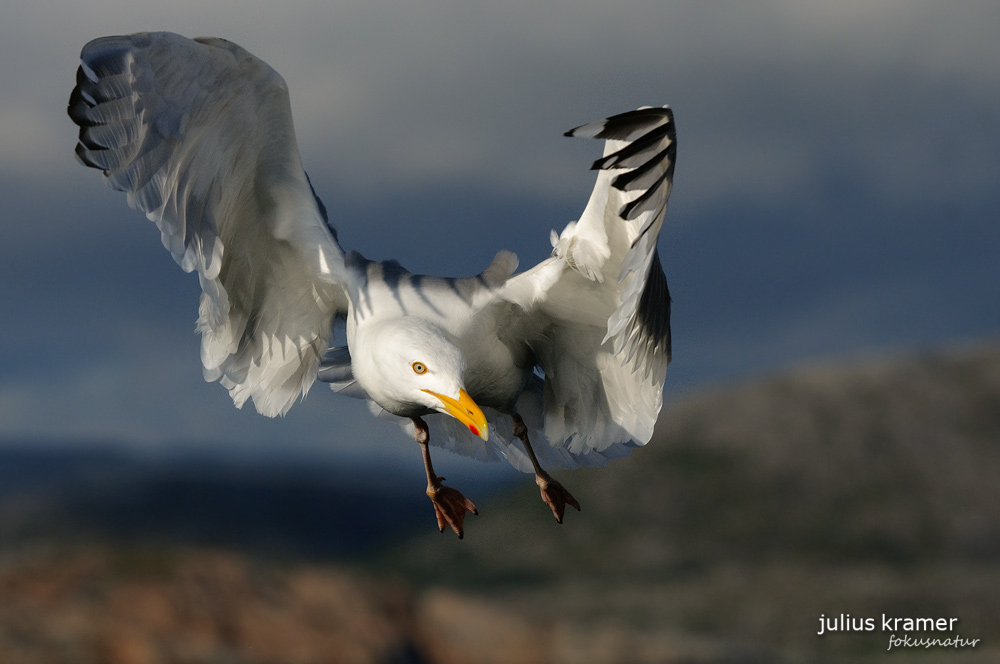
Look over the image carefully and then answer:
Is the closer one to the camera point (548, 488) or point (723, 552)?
point (548, 488)

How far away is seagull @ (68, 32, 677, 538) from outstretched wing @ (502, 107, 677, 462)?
0.01 meters

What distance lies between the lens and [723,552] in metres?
51.9

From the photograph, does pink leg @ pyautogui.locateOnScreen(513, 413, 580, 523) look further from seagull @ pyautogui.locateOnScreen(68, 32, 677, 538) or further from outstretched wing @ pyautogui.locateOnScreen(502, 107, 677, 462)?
outstretched wing @ pyautogui.locateOnScreen(502, 107, 677, 462)

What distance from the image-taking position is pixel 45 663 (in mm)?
19656

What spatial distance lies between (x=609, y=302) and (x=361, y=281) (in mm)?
1919

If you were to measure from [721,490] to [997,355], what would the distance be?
19634 mm

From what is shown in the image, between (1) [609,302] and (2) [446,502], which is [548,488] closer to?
(2) [446,502]

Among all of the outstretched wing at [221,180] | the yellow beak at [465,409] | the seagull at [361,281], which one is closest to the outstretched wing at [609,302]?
the seagull at [361,281]

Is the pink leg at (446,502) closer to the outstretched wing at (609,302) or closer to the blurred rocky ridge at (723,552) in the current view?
the outstretched wing at (609,302)

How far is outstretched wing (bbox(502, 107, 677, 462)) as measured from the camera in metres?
6.81

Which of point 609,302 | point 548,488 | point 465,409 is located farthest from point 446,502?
point 609,302

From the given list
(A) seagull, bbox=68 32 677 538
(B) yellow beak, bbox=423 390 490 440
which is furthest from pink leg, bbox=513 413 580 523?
(B) yellow beak, bbox=423 390 490 440

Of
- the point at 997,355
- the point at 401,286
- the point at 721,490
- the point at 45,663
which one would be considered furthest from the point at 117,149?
the point at 997,355

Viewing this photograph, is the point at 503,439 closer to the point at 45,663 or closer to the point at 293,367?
the point at 293,367
